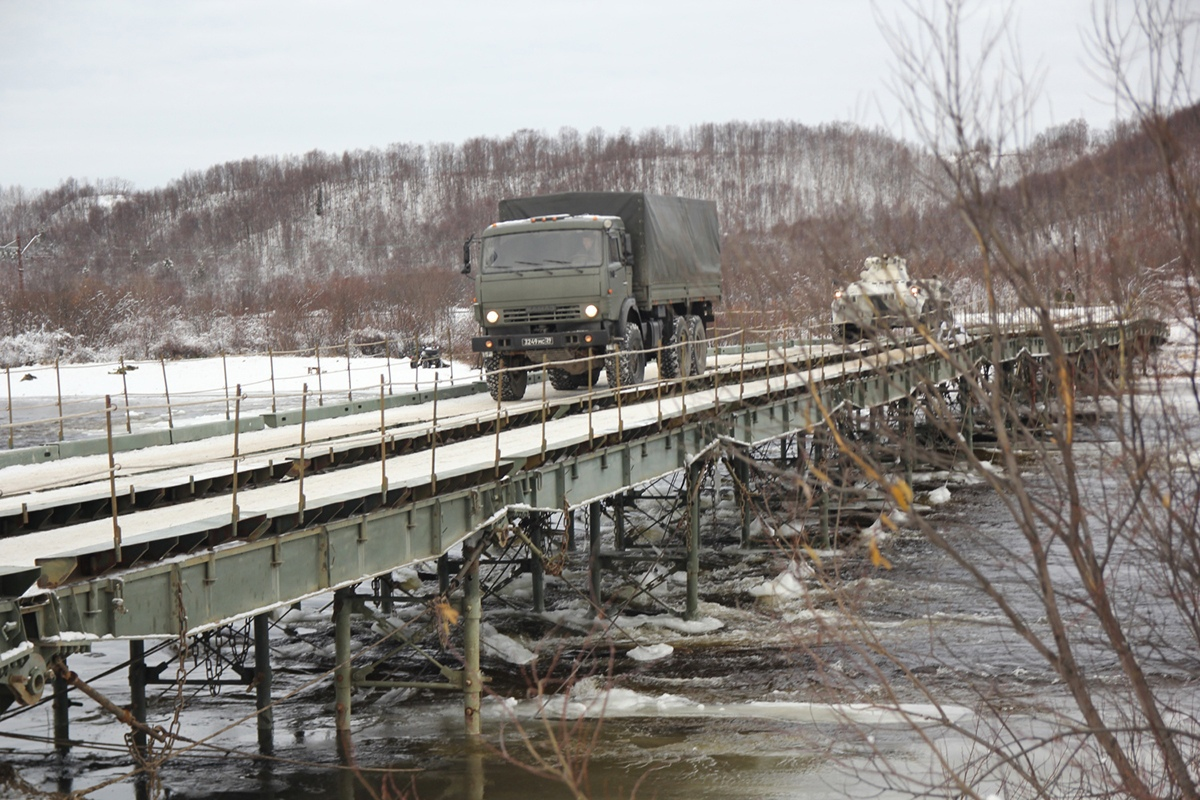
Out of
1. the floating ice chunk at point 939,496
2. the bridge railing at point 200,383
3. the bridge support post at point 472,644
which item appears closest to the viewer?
the bridge support post at point 472,644

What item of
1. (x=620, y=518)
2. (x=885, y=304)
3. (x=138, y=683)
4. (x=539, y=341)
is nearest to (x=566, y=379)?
(x=620, y=518)

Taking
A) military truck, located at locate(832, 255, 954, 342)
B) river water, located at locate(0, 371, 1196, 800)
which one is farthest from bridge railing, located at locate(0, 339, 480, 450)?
military truck, located at locate(832, 255, 954, 342)

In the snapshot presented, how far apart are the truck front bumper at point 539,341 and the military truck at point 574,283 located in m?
0.02

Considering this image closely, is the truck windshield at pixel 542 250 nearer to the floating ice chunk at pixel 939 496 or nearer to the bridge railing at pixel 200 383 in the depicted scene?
the bridge railing at pixel 200 383

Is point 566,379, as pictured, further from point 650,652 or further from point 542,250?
point 650,652

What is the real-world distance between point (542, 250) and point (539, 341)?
1526 mm

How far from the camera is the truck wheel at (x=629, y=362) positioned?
21.2 metres

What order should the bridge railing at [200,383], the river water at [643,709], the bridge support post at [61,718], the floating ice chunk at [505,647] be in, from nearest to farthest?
the river water at [643,709]
the bridge support post at [61,718]
the floating ice chunk at [505,647]
the bridge railing at [200,383]

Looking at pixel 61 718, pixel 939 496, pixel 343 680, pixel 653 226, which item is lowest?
pixel 939 496

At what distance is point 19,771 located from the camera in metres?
14.3

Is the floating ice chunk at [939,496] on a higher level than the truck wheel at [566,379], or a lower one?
lower

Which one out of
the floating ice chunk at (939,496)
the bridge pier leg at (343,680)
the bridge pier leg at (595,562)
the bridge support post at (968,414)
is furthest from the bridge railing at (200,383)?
the bridge pier leg at (343,680)

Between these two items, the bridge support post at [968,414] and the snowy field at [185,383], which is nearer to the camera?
the bridge support post at [968,414]

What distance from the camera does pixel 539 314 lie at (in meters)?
20.9
